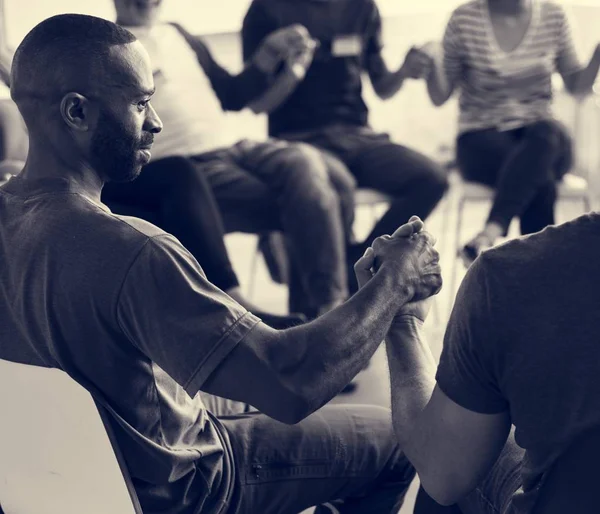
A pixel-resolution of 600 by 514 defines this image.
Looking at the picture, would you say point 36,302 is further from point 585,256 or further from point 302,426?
point 585,256

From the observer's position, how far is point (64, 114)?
3.68 ft

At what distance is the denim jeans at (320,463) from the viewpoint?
1279 millimetres

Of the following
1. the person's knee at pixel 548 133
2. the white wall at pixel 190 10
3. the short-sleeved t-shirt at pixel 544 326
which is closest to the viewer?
the short-sleeved t-shirt at pixel 544 326

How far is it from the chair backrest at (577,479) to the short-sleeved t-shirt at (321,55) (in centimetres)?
205

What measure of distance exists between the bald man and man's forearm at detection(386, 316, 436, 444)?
2cm

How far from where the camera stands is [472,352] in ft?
3.20

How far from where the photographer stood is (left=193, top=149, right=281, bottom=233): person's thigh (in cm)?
261

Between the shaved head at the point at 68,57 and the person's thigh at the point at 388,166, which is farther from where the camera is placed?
the person's thigh at the point at 388,166

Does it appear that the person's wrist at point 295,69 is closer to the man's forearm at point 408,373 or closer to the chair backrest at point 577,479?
the man's forearm at point 408,373

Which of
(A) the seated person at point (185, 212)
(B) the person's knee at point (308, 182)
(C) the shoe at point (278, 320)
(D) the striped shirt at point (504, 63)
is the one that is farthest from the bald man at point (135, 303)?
(D) the striped shirt at point (504, 63)

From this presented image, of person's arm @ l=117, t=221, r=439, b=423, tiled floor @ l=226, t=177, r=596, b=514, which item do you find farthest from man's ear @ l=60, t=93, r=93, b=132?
tiled floor @ l=226, t=177, r=596, b=514

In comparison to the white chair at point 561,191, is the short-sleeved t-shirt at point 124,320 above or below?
above

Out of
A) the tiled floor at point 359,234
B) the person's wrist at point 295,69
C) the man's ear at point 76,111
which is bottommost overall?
the tiled floor at point 359,234

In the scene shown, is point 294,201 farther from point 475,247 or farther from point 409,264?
point 409,264
